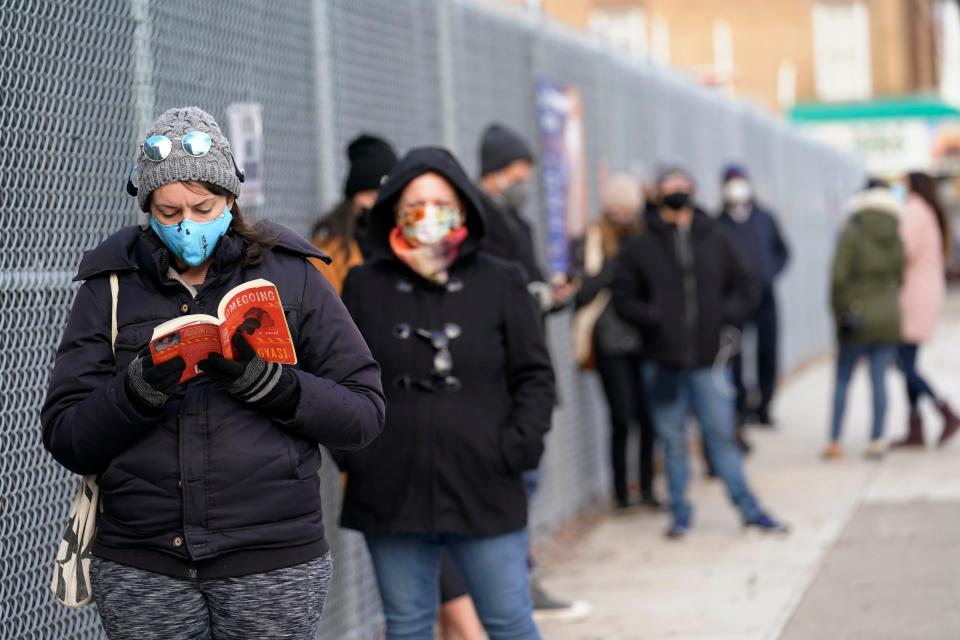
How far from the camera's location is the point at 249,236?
12.6ft

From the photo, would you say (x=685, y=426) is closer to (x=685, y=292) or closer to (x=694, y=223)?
(x=685, y=292)

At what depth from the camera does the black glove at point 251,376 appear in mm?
3549

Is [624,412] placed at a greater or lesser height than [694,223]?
lesser

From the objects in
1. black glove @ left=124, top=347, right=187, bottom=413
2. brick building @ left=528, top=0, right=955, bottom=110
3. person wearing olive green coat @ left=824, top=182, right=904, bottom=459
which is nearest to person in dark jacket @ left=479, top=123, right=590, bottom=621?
black glove @ left=124, top=347, right=187, bottom=413

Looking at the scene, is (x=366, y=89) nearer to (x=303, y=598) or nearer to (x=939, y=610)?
(x=939, y=610)

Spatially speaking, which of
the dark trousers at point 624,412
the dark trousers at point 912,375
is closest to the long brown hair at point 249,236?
the dark trousers at point 624,412

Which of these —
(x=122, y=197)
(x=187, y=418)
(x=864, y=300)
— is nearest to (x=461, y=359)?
(x=122, y=197)

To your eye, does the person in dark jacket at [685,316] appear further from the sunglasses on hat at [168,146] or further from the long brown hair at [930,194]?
the sunglasses on hat at [168,146]

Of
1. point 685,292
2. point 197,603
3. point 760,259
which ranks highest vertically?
point 760,259

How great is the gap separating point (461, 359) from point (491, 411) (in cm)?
19

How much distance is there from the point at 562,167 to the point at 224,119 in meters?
4.45

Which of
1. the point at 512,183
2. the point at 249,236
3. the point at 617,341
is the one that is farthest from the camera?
the point at 617,341

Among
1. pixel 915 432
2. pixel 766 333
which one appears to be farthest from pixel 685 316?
pixel 766 333

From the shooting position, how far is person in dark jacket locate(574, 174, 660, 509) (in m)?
9.68
